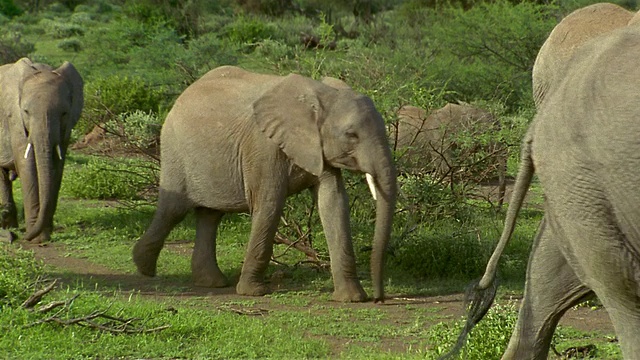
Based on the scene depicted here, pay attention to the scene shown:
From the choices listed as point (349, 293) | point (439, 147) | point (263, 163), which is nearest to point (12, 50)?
point (439, 147)

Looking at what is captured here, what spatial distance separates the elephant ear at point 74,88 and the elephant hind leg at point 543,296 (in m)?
6.51

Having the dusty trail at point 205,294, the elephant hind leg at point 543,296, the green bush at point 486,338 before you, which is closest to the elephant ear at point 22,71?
the dusty trail at point 205,294

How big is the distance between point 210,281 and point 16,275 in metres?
1.93

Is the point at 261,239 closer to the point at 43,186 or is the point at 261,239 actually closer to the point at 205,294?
the point at 205,294

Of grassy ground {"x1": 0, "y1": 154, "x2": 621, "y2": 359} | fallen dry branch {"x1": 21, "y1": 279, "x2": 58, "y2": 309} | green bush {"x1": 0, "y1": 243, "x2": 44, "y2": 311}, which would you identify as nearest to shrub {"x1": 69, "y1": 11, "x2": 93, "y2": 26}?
grassy ground {"x1": 0, "y1": 154, "x2": 621, "y2": 359}

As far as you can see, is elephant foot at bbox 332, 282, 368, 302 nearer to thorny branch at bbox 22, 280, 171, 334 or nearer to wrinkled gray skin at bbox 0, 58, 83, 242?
thorny branch at bbox 22, 280, 171, 334

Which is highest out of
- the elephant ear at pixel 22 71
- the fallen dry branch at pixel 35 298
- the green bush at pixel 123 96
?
the fallen dry branch at pixel 35 298

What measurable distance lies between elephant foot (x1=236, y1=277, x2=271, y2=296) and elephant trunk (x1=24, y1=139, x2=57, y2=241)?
6.62ft

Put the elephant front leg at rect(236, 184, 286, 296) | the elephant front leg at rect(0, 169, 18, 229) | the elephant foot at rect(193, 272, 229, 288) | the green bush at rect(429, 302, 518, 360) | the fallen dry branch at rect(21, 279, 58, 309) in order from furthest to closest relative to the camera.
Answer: the elephant front leg at rect(0, 169, 18, 229) → the elephant foot at rect(193, 272, 229, 288) → the elephant front leg at rect(236, 184, 286, 296) → the fallen dry branch at rect(21, 279, 58, 309) → the green bush at rect(429, 302, 518, 360)

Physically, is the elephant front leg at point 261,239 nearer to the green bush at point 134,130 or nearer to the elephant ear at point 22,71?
the green bush at point 134,130

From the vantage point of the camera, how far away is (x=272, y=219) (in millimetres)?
7484

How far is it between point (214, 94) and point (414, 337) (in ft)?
8.65

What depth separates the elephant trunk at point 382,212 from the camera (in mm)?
6992

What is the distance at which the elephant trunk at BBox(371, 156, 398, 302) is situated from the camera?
6992 mm
